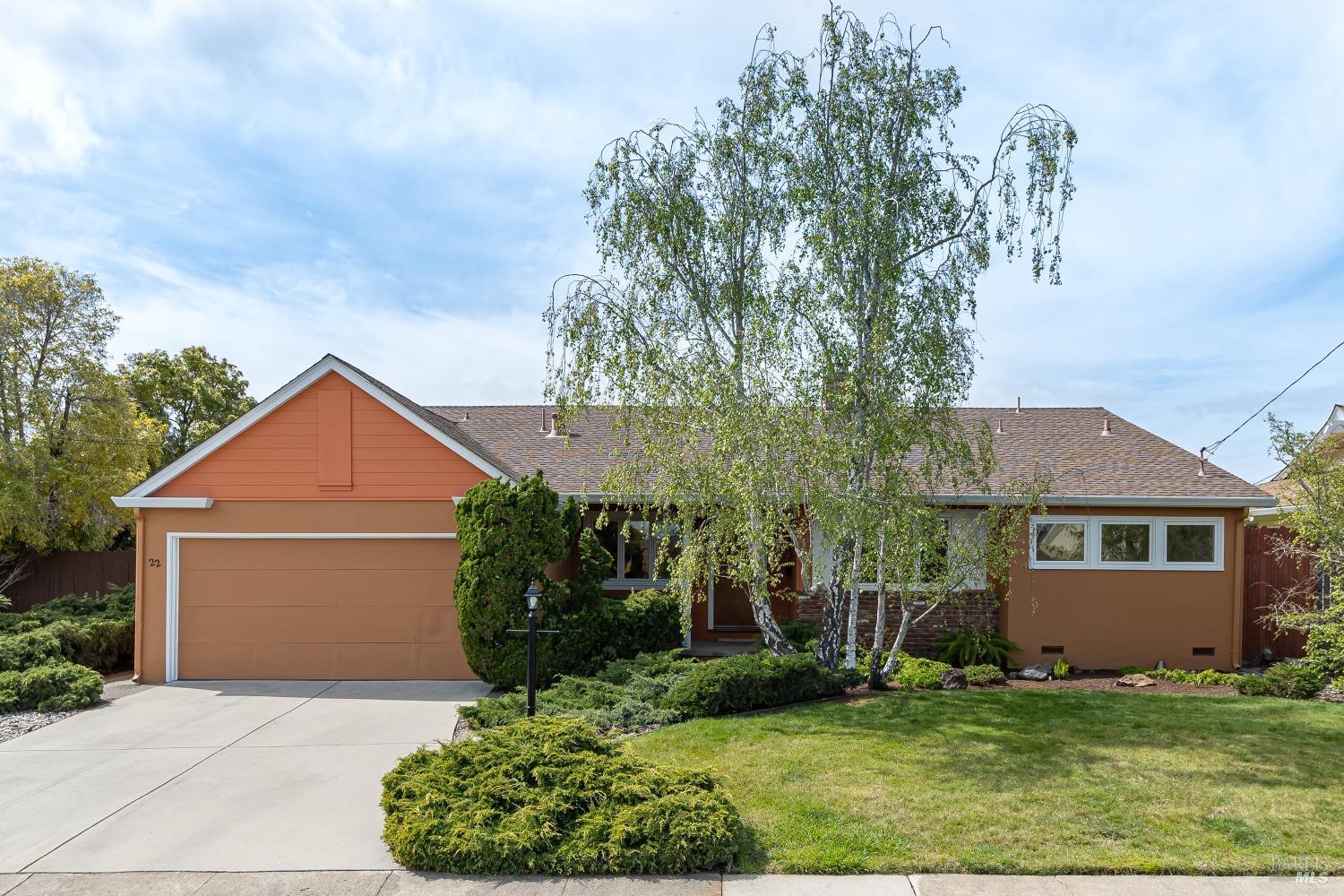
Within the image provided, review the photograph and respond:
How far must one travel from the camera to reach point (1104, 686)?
10.7 metres

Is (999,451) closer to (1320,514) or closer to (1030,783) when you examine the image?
(1320,514)

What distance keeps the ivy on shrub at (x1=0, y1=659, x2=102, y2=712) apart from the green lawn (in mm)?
6679

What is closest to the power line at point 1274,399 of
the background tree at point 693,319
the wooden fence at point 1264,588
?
the wooden fence at point 1264,588

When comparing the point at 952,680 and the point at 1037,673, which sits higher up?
the point at 952,680

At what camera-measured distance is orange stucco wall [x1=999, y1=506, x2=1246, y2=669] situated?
40.1 ft

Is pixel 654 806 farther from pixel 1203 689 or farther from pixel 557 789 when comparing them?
pixel 1203 689

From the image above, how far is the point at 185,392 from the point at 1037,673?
2641 centimetres

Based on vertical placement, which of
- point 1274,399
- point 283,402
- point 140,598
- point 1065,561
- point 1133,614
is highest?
point 1274,399

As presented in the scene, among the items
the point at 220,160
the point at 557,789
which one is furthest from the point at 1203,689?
the point at 220,160

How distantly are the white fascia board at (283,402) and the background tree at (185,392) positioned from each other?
Answer: 16.3 meters

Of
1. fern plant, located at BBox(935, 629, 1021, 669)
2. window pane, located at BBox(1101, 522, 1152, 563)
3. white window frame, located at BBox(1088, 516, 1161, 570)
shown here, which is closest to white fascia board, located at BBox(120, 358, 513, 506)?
fern plant, located at BBox(935, 629, 1021, 669)

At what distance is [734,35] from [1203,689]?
32.1 feet

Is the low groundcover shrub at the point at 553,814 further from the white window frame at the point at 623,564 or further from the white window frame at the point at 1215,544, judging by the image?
the white window frame at the point at 1215,544

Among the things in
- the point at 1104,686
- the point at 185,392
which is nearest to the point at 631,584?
the point at 1104,686
